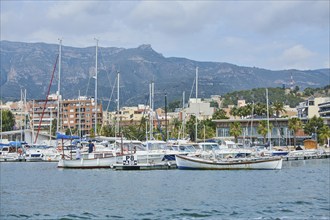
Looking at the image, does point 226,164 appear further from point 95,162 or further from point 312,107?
point 312,107

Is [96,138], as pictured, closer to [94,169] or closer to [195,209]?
[94,169]

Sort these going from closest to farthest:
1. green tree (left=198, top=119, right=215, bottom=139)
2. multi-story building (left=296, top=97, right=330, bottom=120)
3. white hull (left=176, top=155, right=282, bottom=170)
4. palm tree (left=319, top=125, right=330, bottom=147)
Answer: white hull (left=176, top=155, right=282, bottom=170)
palm tree (left=319, top=125, right=330, bottom=147)
green tree (left=198, top=119, right=215, bottom=139)
multi-story building (left=296, top=97, right=330, bottom=120)

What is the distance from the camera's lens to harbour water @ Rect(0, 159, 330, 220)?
113 ft

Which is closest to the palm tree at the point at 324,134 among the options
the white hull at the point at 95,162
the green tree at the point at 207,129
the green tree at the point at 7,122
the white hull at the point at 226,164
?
the green tree at the point at 207,129

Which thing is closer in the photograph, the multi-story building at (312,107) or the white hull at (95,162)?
the white hull at (95,162)

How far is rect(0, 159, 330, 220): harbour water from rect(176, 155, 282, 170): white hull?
3229 mm

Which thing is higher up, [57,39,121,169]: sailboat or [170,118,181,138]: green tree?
[170,118,181,138]: green tree

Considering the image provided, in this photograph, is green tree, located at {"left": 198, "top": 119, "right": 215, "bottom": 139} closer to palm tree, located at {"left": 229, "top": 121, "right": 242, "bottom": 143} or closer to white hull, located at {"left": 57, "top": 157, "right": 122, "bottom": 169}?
palm tree, located at {"left": 229, "top": 121, "right": 242, "bottom": 143}

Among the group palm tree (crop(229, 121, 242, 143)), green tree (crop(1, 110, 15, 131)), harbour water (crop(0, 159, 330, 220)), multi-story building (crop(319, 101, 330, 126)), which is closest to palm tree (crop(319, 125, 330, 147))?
palm tree (crop(229, 121, 242, 143))

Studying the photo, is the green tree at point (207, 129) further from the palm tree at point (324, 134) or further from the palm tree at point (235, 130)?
the palm tree at point (324, 134)

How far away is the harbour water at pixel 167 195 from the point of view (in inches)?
1361

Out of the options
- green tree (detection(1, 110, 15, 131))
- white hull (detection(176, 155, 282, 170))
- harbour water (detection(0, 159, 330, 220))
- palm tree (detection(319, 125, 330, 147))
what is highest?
green tree (detection(1, 110, 15, 131))

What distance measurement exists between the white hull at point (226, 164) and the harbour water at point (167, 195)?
3.23 meters

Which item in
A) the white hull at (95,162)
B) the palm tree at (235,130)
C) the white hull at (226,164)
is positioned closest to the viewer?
the white hull at (226,164)
